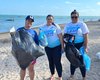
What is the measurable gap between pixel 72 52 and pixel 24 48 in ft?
4.36

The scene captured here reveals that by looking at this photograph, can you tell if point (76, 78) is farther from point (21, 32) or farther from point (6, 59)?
point (6, 59)

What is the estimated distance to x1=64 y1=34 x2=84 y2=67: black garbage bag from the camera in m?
6.89

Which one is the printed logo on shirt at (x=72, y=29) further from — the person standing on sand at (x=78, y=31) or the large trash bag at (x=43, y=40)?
the large trash bag at (x=43, y=40)

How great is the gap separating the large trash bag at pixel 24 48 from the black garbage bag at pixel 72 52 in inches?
34.3

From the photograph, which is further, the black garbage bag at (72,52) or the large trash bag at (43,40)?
the black garbage bag at (72,52)

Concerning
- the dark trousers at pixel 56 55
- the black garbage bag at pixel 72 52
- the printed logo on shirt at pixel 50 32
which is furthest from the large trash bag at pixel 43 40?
the black garbage bag at pixel 72 52

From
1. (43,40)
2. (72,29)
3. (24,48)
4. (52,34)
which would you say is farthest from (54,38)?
(24,48)

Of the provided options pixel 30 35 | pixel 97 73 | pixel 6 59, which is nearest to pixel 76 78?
pixel 97 73

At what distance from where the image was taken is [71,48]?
22.7ft

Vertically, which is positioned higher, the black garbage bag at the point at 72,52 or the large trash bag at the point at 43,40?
the large trash bag at the point at 43,40

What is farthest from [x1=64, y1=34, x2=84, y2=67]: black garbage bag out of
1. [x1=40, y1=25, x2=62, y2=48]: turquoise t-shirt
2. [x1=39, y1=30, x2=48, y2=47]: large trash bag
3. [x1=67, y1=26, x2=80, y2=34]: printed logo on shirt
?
[x1=39, y1=30, x2=48, y2=47]: large trash bag

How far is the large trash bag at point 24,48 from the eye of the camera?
6.24m

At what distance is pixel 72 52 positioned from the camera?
6902 millimetres

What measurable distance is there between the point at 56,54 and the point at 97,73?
204 centimetres
